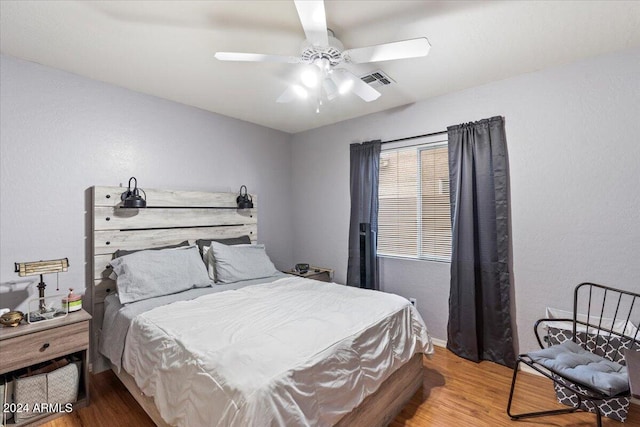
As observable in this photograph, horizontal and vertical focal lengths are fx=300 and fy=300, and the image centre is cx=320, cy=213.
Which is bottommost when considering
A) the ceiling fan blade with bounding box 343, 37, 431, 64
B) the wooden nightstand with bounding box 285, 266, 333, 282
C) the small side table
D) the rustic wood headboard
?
the wooden nightstand with bounding box 285, 266, 333, 282

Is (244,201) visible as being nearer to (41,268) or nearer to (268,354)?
(41,268)

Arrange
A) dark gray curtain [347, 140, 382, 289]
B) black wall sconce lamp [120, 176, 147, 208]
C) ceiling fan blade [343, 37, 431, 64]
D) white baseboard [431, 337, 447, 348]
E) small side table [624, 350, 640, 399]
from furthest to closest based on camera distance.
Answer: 1. dark gray curtain [347, 140, 382, 289]
2. white baseboard [431, 337, 447, 348]
3. black wall sconce lamp [120, 176, 147, 208]
4. ceiling fan blade [343, 37, 431, 64]
5. small side table [624, 350, 640, 399]

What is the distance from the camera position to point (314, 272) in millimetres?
3723

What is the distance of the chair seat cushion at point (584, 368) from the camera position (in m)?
1.58

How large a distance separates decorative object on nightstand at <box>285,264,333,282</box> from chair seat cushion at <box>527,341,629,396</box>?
2.24m

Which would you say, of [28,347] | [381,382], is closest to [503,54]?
[381,382]

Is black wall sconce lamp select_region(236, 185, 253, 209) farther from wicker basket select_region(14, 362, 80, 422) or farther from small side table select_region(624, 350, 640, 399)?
small side table select_region(624, 350, 640, 399)

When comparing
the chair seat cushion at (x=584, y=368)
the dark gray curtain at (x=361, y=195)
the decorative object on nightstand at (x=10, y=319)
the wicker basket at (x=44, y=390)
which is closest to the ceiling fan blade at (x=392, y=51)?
the dark gray curtain at (x=361, y=195)

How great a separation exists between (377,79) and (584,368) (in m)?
2.46

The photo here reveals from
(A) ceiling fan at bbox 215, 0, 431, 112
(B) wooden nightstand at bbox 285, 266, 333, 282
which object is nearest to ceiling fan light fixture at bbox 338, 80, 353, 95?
(A) ceiling fan at bbox 215, 0, 431, 112

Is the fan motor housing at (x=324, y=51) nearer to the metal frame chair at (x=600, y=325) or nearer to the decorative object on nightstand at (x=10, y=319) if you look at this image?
the metal frame chair at (x=600, y=325)

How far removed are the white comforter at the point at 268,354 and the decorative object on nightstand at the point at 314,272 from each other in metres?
1.23

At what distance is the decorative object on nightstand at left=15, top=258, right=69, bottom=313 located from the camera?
2.04 m

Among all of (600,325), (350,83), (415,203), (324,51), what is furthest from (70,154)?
(600,325)
